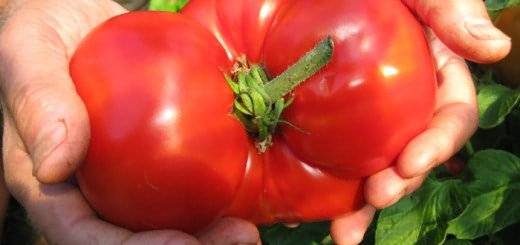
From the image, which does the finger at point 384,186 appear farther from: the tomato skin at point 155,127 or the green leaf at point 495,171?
the green leaf at point 495,171

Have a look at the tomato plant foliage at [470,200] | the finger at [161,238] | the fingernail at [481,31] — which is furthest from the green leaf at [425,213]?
the finger at [161,238]

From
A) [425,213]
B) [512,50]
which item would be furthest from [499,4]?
[425,213]

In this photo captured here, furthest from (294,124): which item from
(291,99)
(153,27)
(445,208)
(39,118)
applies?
(445,208)

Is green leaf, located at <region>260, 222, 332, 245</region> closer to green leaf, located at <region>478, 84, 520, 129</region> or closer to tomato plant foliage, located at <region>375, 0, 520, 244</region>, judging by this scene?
tomato plant foliage, located at <region>375, 0, 520, 244</region>

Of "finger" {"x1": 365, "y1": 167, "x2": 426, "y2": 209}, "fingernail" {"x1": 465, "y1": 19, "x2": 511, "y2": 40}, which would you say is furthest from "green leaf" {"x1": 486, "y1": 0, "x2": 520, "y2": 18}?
"finger" {"x1": 365, "y1": 167, "x2": 426, "y2": 209}

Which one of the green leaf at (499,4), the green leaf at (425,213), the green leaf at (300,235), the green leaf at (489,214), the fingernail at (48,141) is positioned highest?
the fingernail at (48,141)
